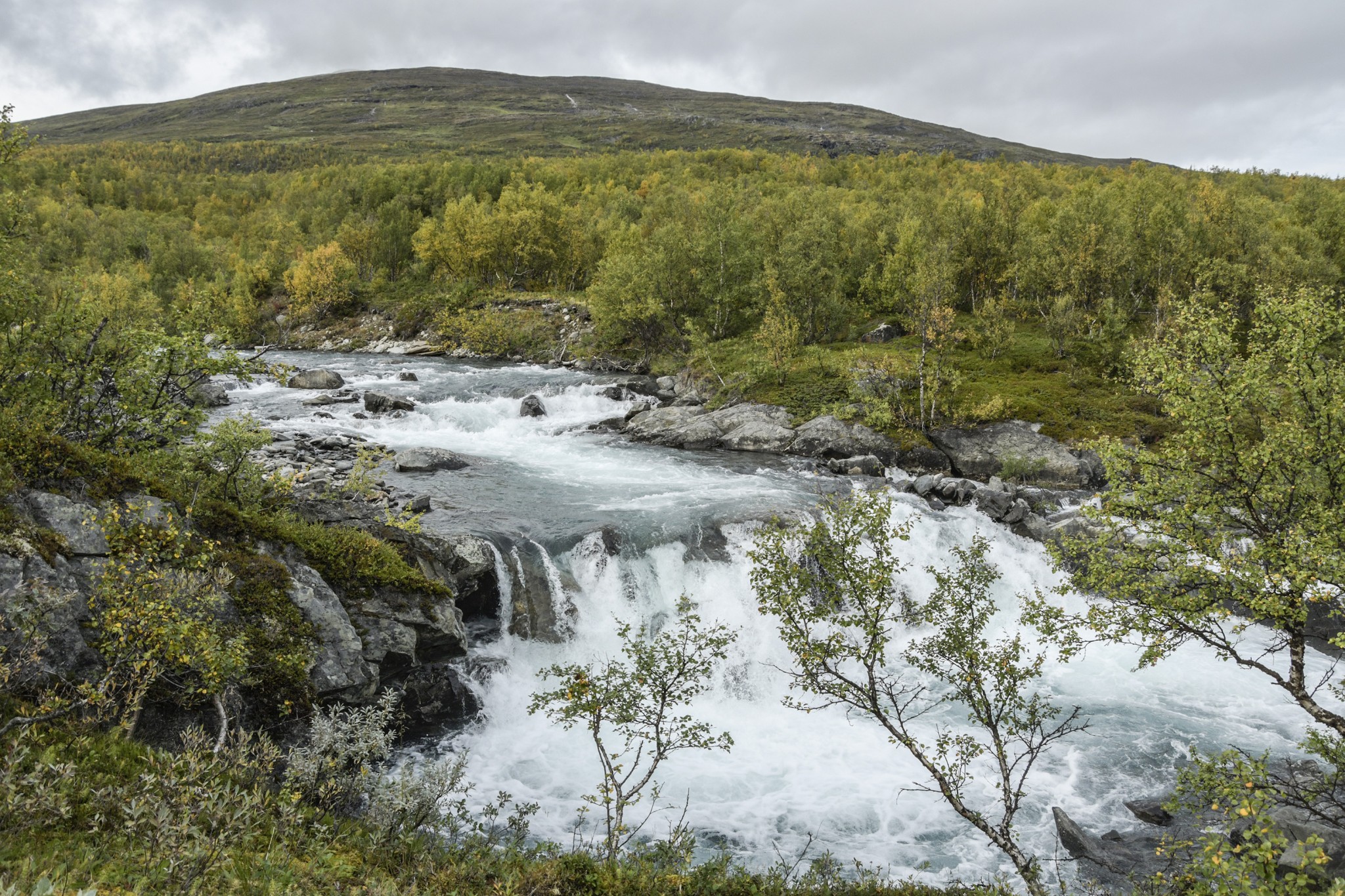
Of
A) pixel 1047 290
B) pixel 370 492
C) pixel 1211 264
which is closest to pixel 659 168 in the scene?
pixel 1047 290

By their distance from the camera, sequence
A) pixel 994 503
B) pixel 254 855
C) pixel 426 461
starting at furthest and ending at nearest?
1. pixel 426 461
2. pixel 994 503
3. pixel 254 855

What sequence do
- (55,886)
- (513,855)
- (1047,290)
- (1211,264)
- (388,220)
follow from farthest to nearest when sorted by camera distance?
(388,220) → (1047,290) → (1211,264) → (513,855) → (55,886)

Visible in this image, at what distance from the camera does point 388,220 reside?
102 m

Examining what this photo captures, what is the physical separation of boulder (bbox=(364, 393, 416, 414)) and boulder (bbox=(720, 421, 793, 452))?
2010 cm

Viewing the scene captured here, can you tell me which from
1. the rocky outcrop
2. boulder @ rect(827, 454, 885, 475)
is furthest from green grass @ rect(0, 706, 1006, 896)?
boulder @ rect(827, 454, 885, 475)

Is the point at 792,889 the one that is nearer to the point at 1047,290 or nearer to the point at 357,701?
the point at 357,701

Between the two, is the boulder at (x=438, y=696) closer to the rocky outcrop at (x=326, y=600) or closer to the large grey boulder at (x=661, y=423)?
the rocky outcrop at (x=326, y=600)

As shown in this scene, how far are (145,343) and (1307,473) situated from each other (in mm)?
21667

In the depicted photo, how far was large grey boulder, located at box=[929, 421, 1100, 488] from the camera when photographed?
3553 cm

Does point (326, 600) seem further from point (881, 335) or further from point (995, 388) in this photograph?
point (881, 335)

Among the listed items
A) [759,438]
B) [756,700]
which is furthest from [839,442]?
[756,700]

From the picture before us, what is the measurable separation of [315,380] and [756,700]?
42822 millimetres

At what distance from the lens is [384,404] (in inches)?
1732

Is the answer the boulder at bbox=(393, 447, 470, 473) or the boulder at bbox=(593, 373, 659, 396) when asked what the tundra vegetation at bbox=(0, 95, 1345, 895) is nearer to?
the boulder at bbox=(393, 447, 470, 473)
